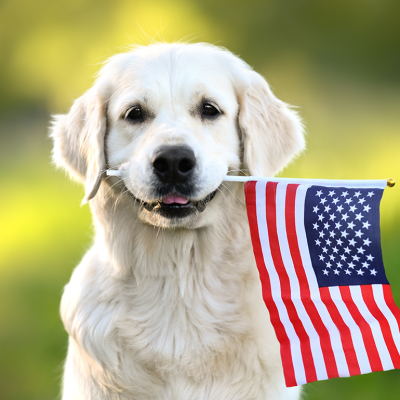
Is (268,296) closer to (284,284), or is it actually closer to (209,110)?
(284,284)

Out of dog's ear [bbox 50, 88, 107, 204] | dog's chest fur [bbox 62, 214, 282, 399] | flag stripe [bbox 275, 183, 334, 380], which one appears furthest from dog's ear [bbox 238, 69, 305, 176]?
dog's ear [bbox 50, 88, 107, 204]

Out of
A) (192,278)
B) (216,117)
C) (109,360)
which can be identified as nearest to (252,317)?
(192,278)

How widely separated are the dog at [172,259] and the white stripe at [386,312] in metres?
0.65

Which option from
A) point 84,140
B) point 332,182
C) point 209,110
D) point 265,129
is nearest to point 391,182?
point 332,182

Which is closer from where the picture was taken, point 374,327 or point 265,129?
point 374,327

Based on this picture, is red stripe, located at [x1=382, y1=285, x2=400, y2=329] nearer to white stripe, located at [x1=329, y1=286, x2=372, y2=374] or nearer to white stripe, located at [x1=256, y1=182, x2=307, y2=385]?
white stripe, located at [x1=329, y1=286, x2=372, y2=374]

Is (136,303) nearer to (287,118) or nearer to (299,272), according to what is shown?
(299,272)

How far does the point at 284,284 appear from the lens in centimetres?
211

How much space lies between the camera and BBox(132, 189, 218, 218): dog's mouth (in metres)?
2.20

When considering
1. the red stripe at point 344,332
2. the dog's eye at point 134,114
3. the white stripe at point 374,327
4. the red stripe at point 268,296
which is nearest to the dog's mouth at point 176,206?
the red stripe at point 268,296

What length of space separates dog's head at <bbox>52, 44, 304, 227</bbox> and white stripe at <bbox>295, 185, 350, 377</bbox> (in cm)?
38

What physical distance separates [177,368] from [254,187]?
105cm

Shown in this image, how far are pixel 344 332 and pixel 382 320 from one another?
0.57 feet

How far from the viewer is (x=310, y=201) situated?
2.12 meters
